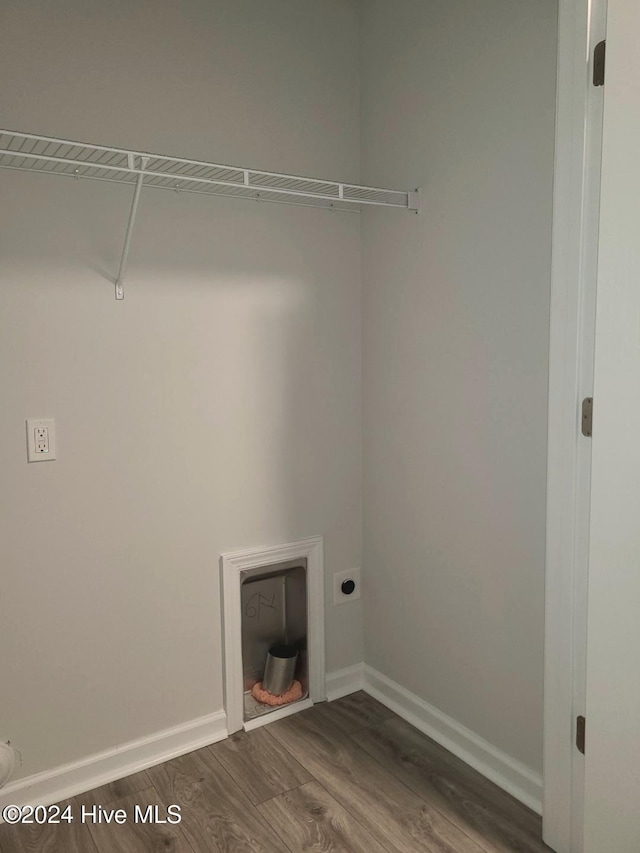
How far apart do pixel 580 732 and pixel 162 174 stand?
68.7 inches

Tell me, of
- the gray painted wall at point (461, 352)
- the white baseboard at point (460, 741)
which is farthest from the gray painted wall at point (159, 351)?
the white baseboard at point (460, 741)

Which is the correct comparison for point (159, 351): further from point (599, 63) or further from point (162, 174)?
point (599, 63)

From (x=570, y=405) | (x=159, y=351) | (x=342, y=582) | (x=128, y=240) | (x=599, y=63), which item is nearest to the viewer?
(x=599, y=63)

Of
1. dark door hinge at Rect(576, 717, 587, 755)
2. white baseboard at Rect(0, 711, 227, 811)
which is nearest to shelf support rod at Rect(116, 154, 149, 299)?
white baseboard at Rect(0, 711, 227, 811)

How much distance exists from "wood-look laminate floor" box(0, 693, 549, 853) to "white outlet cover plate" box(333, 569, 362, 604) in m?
0.45

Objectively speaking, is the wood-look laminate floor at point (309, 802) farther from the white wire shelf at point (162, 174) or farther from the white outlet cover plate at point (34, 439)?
the white wire shelf at point (162, 174)

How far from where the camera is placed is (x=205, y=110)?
213 centimetres

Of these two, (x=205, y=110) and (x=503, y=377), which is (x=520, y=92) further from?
(x=205, y=110)

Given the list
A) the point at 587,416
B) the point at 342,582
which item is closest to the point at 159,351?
the point at 342,582

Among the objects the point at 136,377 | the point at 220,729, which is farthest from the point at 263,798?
the point at 136,377

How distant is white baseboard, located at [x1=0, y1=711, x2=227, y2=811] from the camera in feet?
6.51

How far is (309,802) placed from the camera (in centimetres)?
197

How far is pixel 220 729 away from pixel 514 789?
95 centimetres

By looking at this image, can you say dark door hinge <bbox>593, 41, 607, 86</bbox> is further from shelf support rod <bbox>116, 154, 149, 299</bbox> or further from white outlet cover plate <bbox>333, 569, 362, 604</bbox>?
white outlet cover plate <bbox>333, 569, 362, 604</bbox>
